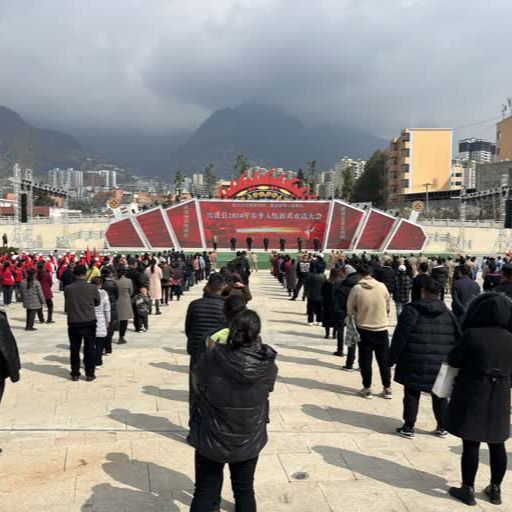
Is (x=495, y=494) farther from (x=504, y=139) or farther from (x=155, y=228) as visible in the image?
(x=504, y=139)

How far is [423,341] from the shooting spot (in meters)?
4.81

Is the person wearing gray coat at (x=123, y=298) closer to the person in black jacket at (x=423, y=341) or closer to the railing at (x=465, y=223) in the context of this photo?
the person in black jacket at (x=423, y=341)

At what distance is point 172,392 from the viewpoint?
6.40 m

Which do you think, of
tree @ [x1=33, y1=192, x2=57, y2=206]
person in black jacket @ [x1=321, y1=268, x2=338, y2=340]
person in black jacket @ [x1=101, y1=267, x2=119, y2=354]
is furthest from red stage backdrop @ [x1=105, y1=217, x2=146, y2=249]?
tree @ [x1=33, y1=192, x2=57, y2=206]

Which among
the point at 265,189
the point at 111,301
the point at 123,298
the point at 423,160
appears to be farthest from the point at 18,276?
the point at 423,160

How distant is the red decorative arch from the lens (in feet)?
142

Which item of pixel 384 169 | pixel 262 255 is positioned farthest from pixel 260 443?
pixel 384 169

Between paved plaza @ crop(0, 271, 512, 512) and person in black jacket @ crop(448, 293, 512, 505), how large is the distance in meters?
0.52

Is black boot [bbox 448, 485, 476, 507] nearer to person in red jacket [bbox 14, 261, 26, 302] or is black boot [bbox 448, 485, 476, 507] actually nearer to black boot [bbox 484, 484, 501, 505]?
black boot [bbox 484, 484, 501, 505]

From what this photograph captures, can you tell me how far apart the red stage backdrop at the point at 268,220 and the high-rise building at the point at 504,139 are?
44628 millimetres

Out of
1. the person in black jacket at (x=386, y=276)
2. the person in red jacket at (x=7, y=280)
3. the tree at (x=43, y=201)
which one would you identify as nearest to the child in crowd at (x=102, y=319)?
the person in black jacket at (x=386, y=276)

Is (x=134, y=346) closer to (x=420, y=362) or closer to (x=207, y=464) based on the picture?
(x=420, y=362)

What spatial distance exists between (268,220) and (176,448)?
37.4 meters

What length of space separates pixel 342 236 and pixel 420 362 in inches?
1441
